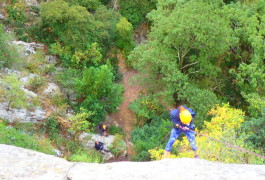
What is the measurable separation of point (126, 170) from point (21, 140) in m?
7.91

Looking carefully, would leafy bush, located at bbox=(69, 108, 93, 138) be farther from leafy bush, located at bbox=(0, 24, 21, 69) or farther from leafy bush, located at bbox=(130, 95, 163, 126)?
leafy bush, located at bbox=(0, 24, 21, 69)

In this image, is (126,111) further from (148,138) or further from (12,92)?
(12,92)

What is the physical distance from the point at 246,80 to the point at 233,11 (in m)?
4.46

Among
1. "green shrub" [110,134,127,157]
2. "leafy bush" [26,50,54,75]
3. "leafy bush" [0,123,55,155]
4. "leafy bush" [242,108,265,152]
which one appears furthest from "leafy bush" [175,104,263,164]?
"leafy bush" [26,50,54,75]

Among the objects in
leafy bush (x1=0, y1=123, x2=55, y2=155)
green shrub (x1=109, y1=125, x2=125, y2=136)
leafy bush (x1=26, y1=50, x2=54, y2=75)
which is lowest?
green shrub (x1=109, y1=125, x2=125, y2=136)

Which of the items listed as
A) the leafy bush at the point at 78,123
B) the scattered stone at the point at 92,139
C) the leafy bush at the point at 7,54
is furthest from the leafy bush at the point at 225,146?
the leafy bush at the point at 7,54

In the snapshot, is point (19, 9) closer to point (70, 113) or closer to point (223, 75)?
point (70, 113)

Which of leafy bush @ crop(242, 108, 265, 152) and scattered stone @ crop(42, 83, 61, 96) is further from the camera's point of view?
scattered stone @ crop(42, 83, 61, 96)

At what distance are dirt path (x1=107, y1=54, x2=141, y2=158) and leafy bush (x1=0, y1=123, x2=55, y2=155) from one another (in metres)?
5.44

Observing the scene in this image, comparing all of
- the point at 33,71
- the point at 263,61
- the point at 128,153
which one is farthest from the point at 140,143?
the point at 263,61

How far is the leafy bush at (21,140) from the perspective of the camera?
11.6m

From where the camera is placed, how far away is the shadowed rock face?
17.2ft

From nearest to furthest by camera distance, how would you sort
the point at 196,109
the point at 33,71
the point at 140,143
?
the point at 140,143 → the point at 196,109 → the point at 33,71

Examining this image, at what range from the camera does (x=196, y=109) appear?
52.5 feet
